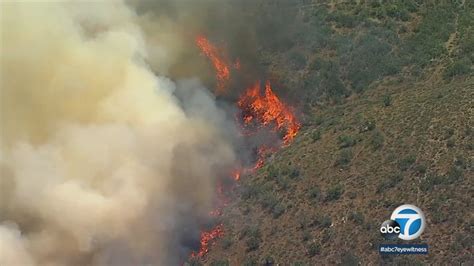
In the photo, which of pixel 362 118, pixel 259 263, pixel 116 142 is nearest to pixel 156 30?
pixel 116 142

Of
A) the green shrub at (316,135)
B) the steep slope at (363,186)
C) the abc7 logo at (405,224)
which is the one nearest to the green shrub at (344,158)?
the steep slope at (363,186)

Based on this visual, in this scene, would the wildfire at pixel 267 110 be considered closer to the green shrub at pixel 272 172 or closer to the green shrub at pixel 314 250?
the green shrub at pixel 272 172

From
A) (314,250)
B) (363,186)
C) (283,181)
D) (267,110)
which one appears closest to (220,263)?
(314,250)

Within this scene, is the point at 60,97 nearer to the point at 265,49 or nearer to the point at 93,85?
the point at 93,85

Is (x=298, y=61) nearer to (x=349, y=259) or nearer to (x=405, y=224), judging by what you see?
(x=405, y=224)

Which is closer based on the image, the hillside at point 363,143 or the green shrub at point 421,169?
the hillside at point 363,143

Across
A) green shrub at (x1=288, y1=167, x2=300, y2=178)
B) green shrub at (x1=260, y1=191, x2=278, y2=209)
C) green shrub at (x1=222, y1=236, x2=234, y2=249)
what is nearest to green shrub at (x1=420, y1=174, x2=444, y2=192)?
green shrub at (x1=288, y1=167, x2=300, y2=178)
